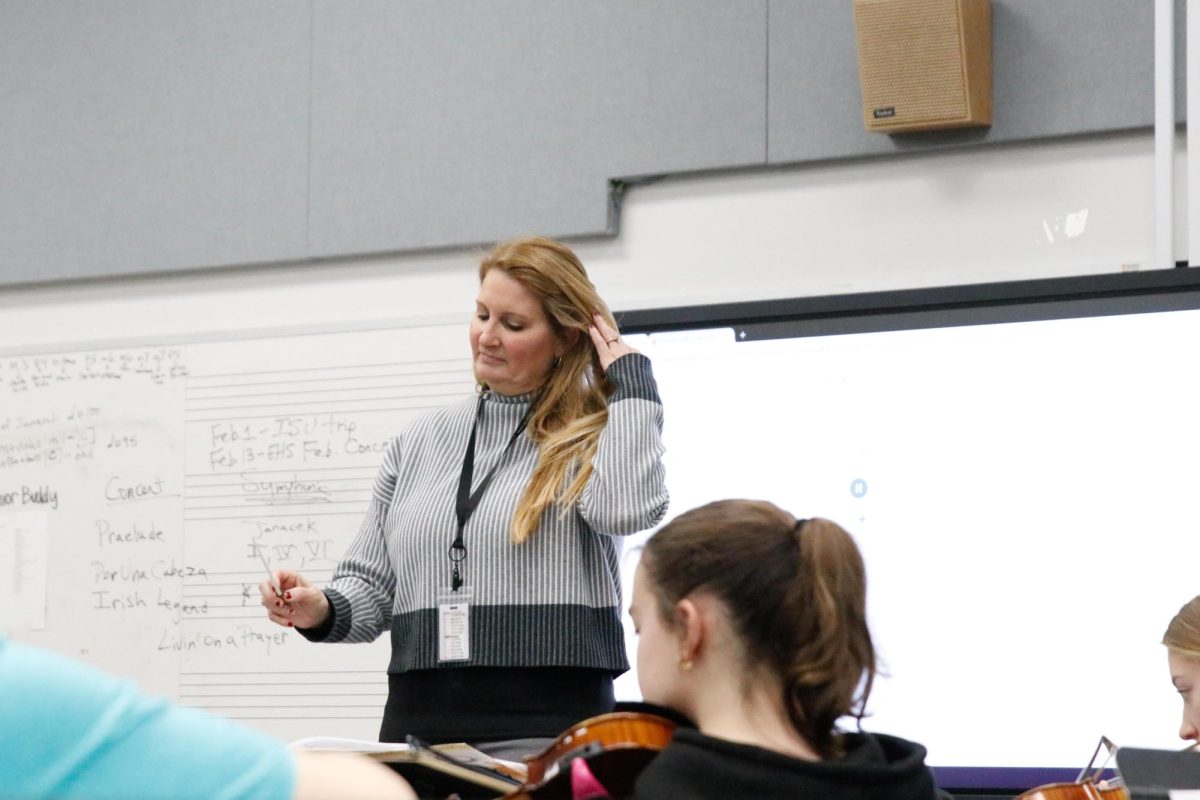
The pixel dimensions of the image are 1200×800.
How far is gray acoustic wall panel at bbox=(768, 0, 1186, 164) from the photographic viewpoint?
10.4 feet

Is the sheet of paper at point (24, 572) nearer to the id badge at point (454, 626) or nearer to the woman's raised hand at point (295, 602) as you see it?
the woman's raised hand at point (295, 602)

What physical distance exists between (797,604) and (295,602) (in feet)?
3.50

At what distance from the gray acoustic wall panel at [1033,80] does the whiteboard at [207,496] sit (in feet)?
3.41

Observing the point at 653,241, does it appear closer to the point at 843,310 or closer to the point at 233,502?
the point at 843,310

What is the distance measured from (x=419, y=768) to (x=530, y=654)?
2.08 ft

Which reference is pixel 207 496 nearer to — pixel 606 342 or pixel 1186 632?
pixel 606 342

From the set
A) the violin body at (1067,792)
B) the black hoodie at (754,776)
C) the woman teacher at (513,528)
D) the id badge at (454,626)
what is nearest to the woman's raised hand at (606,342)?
the woman teacher at (513,528)


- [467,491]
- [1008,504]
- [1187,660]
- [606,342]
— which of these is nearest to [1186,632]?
[1187,660]

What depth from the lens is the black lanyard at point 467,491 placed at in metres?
2.32

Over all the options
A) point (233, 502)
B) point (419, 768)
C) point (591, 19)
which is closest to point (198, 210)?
point (233, 502)

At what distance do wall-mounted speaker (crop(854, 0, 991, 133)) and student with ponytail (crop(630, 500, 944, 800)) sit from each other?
182 cm

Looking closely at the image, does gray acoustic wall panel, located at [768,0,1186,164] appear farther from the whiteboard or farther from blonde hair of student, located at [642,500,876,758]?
blonde hair of student, located at [642,500,876,758]

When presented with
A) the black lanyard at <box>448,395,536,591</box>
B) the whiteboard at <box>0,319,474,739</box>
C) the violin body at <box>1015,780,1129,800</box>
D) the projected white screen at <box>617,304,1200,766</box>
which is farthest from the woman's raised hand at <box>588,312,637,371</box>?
the whiteboard at <box>0,319,474,739</box>

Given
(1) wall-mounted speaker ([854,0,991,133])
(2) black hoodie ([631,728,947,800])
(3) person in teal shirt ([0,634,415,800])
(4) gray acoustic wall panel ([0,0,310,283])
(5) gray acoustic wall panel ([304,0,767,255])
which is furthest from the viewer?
(4) gray acoustic wall panel ([0,0,310,283])
